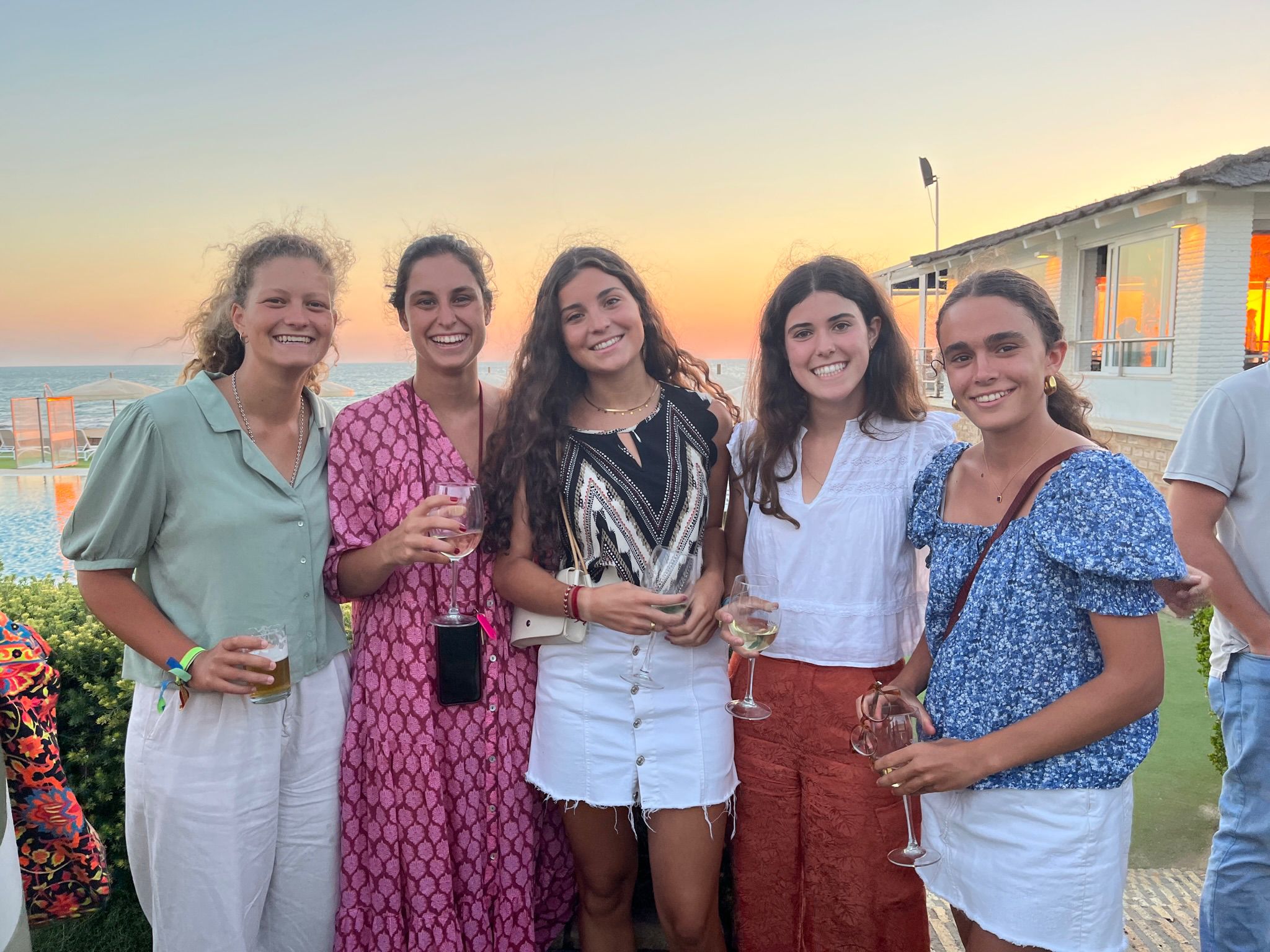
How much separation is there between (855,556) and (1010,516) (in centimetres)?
60

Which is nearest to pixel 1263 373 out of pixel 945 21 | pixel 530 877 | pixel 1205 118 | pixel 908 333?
pixel 908 333

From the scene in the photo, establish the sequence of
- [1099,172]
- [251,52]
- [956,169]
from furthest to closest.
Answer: [251,52] < [956,169] < [1099,172]

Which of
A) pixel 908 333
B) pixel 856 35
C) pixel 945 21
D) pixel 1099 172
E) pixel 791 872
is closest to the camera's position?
pixel 791 872

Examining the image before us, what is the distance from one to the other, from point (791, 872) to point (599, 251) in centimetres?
224

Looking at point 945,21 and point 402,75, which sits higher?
point 402,75

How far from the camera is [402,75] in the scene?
31.1 meters

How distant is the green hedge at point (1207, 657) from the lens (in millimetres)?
3857

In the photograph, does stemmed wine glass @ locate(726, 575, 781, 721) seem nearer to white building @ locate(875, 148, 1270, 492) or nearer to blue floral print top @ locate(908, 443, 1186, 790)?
blue floral print top @ locate(908, 443, 1186, 790)

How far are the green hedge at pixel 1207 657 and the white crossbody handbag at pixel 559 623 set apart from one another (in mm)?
2870

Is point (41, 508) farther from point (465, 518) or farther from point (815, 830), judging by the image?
point (815, 830)

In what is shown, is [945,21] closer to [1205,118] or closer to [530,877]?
[1205,118]

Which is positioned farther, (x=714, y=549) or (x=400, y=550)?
(x=714, y=549)

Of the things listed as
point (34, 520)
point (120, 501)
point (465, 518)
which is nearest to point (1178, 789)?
point (465, 518)

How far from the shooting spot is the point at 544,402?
→ 9.18ft
